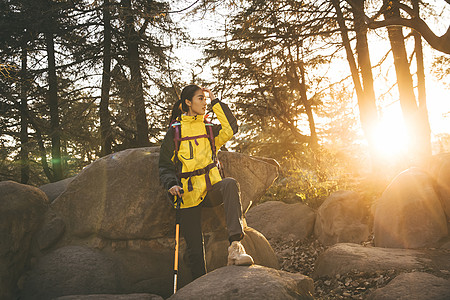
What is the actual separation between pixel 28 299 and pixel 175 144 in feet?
8.49

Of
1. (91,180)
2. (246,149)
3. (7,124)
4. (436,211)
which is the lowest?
(436,211)

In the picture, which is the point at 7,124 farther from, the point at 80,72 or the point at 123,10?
the point at 123,10

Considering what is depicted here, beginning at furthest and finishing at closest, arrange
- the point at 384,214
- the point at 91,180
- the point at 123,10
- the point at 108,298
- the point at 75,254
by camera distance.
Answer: the point at 123,10 → the point at 384,214 → the point at 91,180 → the point at 75,254 → the point at 108,298

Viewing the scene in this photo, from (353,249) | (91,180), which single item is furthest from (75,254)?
(353,249)

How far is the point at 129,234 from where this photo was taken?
485 cm

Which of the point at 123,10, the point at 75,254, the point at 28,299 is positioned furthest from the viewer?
the point at 123,10

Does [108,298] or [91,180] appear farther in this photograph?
[91,180]

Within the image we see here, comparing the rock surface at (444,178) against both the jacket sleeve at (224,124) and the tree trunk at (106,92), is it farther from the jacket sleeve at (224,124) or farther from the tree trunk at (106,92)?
the tree trunk at (106,92)

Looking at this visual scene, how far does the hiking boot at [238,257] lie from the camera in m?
3.37

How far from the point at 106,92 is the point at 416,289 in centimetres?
1080

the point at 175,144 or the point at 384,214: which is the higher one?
the point at 175,144

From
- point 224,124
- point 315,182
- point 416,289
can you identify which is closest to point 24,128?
point 315,182

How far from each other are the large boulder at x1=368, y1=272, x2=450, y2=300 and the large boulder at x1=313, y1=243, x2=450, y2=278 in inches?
30.0

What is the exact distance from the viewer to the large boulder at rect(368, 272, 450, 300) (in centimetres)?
334
